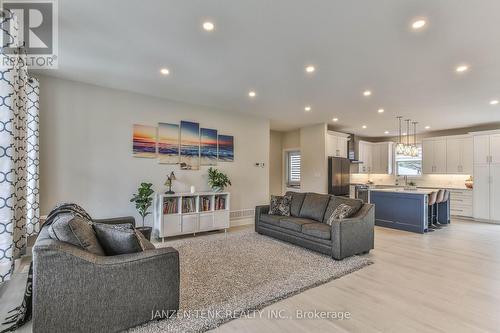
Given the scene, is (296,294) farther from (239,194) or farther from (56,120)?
(56,120)

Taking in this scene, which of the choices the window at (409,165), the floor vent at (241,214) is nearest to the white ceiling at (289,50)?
the floor vent at (241,214)

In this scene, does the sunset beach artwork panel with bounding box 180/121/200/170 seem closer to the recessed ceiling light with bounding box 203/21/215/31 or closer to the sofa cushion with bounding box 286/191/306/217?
the sofa cushion with bounding box 286/191/306/217

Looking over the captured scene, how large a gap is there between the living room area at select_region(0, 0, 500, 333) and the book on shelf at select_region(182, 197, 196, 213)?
0.13 ft

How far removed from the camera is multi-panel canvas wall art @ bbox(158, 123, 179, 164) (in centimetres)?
512

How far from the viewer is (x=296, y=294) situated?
8.68ft

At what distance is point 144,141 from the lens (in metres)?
4.93

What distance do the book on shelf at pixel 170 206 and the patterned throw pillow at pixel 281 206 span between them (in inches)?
76.2

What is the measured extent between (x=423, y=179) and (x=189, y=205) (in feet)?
27.2

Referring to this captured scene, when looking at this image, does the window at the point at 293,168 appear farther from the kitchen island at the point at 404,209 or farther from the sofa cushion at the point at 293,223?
the sofa cushion at the point at 293,223

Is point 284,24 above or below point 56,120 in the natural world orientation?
above

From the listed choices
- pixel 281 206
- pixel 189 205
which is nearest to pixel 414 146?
pixel 281 206

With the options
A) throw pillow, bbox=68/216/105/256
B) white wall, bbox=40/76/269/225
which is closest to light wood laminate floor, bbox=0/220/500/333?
throw pillow, bbox=68/216/105/256

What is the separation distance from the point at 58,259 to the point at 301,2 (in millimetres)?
2858

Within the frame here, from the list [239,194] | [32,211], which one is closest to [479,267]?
[239,194]
